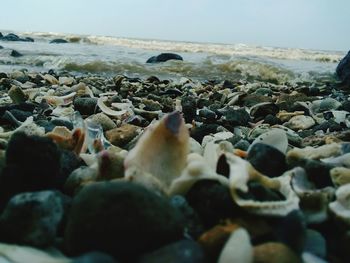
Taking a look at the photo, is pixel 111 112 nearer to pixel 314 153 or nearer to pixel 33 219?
pixel 314 153

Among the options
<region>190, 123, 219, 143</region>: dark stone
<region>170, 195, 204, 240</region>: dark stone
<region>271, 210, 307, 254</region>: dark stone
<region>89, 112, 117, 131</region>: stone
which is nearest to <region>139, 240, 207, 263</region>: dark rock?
<region>170, 195, 204, 240</region>: dark stone

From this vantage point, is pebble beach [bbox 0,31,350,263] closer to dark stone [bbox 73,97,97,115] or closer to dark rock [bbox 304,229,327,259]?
dark rock [bbox 304,229,327,259]

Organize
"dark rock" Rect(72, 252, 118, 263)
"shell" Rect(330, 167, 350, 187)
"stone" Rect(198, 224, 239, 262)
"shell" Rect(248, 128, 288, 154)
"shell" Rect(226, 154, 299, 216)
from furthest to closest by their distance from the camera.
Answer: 1. "shell" Rect(248, 128, 288, 154)
2. "shell" Rect(330, 167, 350, 187)
3. "shell" Rect(226, 154, 299, 216)
4. "stone" Rect(198, 224, 239, 262)
5. "dark rock" Rect(72, 252, 118, 263)

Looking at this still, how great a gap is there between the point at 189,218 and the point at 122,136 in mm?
1555

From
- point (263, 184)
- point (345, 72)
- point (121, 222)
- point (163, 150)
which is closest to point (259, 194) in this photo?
point (263, 184)

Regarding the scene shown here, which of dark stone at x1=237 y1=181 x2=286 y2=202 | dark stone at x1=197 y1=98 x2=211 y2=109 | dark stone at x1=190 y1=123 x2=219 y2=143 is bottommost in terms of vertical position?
dark stone at x1=197 y1=98 x2=211 y2=109

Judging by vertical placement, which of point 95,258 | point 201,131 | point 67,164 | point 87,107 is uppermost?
point 95,258

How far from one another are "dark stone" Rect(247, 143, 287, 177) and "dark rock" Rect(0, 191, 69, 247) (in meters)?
0.79

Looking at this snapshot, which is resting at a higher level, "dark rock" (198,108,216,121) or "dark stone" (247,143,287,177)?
"dark stone" (247,143,287,177)

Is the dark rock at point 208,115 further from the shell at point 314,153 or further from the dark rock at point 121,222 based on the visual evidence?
the dark rock at point 121,222

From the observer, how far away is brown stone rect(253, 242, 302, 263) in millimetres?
1117

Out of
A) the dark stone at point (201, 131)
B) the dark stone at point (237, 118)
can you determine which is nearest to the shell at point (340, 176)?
the dark stone at point (201, 131)

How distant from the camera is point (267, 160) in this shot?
5.79 feet

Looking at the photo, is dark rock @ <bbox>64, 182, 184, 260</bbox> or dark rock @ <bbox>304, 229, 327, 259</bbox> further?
dark rock @ <bbox>304, 229, 327, 259</bbox>
